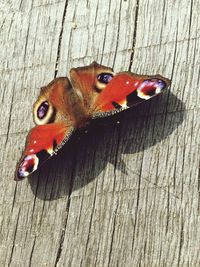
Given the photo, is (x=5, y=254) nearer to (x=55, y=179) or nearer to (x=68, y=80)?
(x=55, y=179)

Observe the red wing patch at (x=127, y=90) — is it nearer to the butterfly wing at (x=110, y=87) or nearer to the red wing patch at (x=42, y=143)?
the butterfly wing at (x=110, y=87)

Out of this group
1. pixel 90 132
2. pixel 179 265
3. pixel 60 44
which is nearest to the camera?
pixel 179 265

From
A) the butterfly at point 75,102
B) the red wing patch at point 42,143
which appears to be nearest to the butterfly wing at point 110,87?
the butterfly at point 75,102

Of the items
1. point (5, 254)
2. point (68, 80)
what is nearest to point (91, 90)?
point (68, 80)

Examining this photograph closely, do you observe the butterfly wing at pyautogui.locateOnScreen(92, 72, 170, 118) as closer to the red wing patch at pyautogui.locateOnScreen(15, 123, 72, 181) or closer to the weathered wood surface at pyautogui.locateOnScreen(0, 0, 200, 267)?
the weathered wood surface at pyautogui.locateOnScreen(0, 0, 200, 267)

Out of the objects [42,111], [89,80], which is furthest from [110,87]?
[42,111]

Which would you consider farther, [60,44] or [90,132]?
[60,44]

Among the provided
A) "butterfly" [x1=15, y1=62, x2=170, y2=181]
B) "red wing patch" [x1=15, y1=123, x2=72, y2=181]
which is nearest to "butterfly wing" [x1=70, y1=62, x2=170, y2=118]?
"butterfly" [x1=15, y1=62, x2=170, y2=181]
